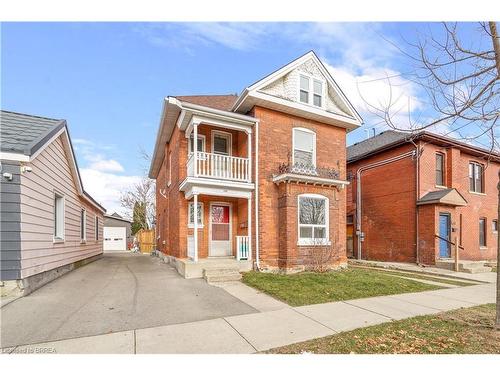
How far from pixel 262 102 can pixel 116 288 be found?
26.8 feet

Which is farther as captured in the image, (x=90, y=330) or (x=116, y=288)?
(x=116, y=288)

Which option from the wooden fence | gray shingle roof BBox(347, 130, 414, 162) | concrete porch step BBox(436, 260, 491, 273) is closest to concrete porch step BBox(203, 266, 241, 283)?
concrete porch step BBox(436, 260, 491, 273)

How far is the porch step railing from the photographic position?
11.2 m

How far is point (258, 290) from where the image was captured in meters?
8.31

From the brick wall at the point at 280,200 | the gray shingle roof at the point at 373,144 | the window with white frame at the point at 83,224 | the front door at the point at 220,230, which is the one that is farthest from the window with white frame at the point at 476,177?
the window with white frame at the point at 83,224

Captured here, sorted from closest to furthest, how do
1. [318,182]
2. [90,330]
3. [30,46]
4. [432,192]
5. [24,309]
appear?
[90,330] < [24,309] < [30,46] < [318,182] < [432,192]

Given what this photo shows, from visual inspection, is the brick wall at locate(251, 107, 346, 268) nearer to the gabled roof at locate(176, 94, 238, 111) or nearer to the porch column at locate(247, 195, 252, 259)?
Result: the porch column at locate(247, 195, 252, 259)

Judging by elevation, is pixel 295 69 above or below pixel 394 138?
above

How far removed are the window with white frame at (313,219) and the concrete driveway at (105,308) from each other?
449 cm

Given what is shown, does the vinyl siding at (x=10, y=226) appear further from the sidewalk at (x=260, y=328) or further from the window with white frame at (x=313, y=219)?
the window with white frame at (x=313, y=219)

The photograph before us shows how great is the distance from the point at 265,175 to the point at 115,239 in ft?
103

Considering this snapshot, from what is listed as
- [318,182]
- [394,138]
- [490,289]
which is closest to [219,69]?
[318,182]

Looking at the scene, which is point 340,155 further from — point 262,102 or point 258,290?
point 258,290

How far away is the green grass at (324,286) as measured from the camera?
747 cm
